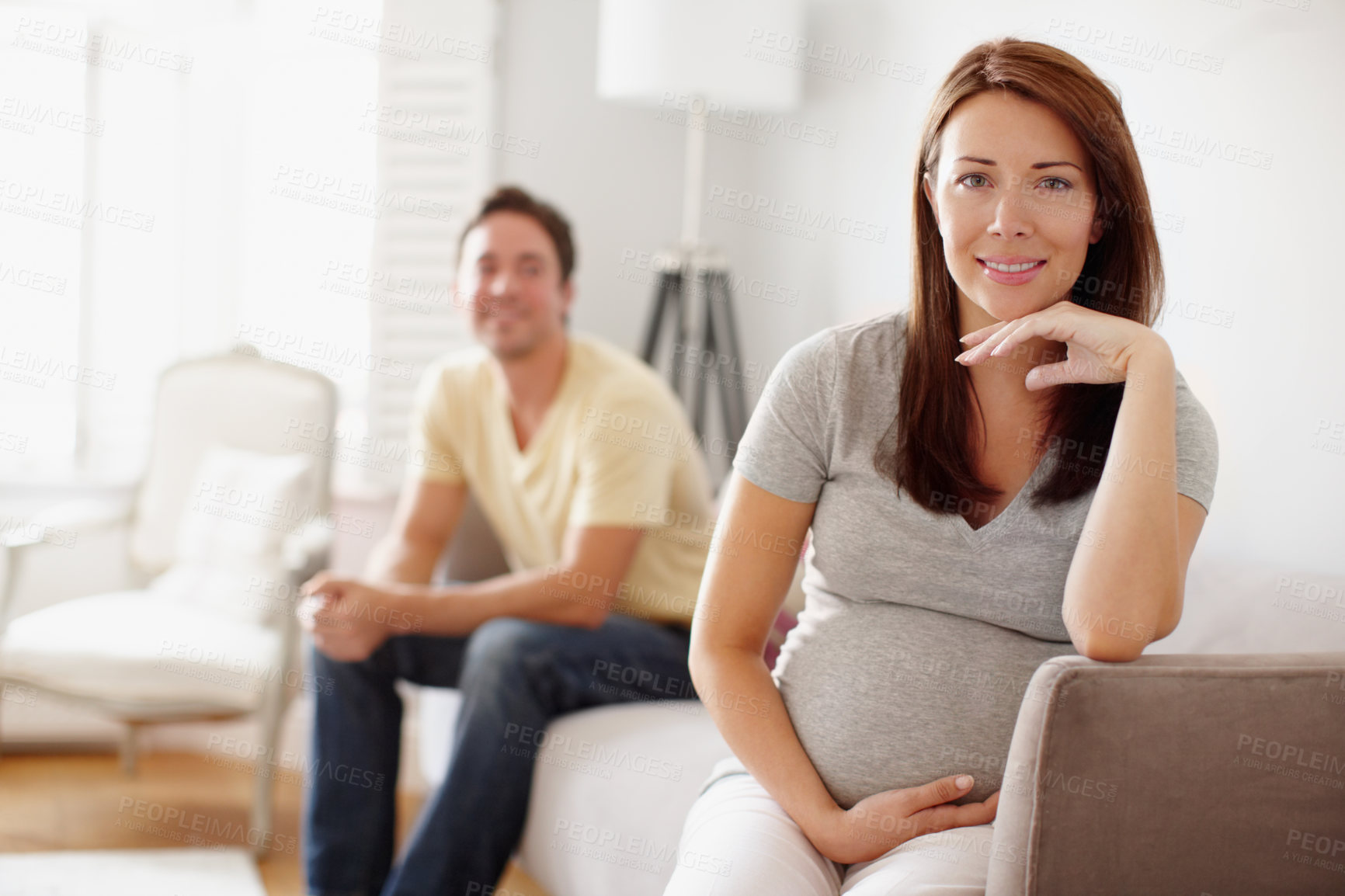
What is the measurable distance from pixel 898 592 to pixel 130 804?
195 cm

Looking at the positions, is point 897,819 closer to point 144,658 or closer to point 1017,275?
point 1017,275

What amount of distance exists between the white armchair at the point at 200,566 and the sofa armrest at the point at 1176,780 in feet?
5.21

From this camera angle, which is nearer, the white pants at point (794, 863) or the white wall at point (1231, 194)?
the white pants at point (794, 863)

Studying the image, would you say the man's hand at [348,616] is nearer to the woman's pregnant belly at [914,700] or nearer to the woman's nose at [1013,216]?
the woman's pregnant belly at [914,700]

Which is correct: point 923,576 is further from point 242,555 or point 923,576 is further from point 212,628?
point 242,555

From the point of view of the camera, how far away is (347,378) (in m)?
2.95

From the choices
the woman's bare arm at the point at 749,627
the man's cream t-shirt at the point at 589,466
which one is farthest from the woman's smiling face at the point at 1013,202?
the man's cream t-shirt at the point at 589,466

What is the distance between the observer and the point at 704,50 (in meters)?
2.42

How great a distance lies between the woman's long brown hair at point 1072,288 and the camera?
107 cm

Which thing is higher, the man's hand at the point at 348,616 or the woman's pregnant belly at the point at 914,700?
the woman's pregnant belly at the point at 914,700

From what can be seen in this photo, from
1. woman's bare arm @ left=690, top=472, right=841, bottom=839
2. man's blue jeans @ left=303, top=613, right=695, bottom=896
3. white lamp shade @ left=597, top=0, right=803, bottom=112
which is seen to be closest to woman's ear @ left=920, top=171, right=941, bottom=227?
woman's bare arm @ left=690, top=472, right=841, bottom=839

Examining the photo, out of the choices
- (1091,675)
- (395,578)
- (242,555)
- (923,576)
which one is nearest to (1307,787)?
(1091,675)

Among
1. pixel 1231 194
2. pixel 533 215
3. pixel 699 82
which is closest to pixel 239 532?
pixel 533 215

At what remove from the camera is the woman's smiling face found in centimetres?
107
